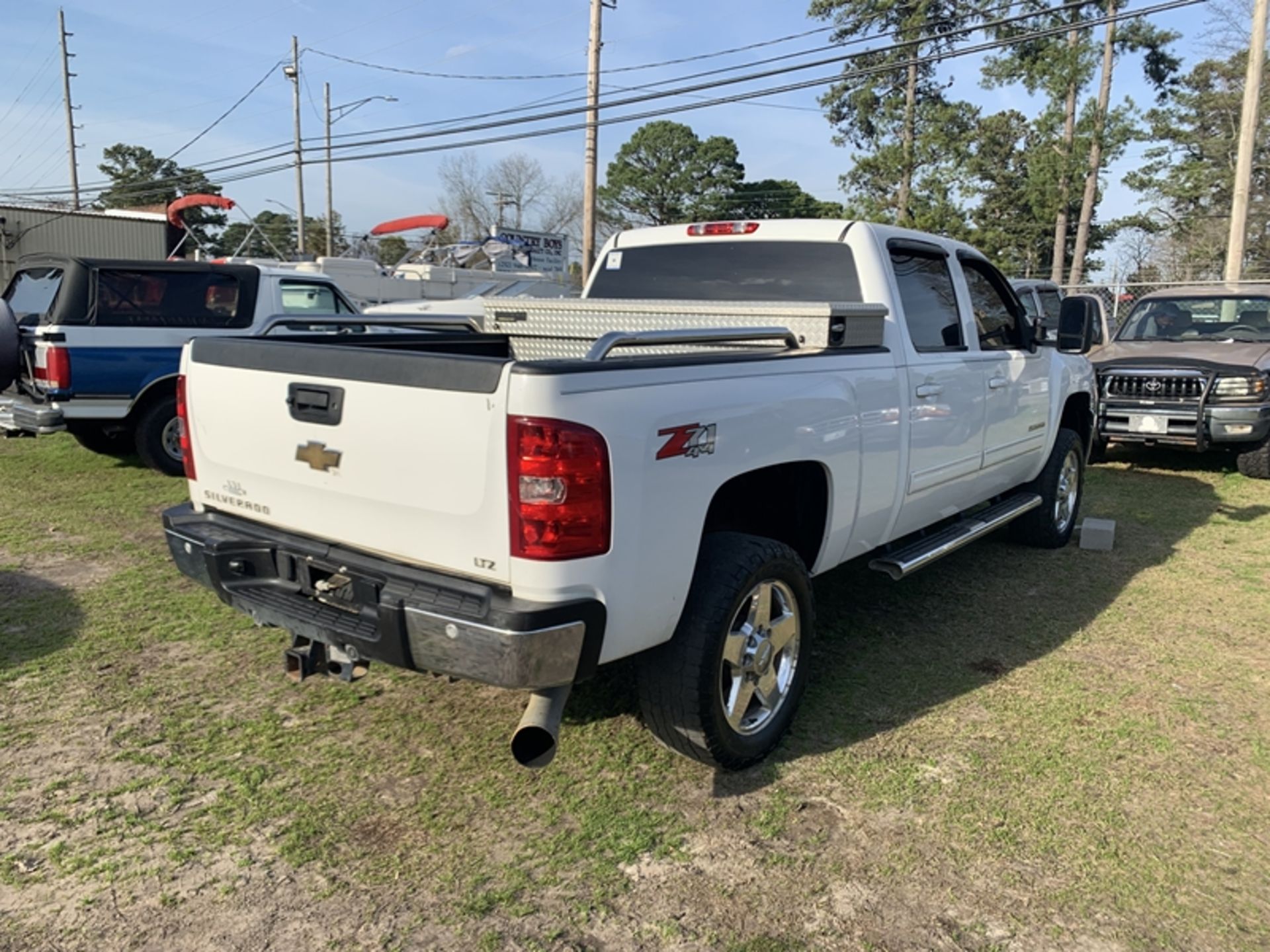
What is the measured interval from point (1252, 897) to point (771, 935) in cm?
145

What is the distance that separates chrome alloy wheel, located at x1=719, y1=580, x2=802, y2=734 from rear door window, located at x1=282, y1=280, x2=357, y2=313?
6.82 m

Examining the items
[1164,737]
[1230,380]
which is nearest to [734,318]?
[1164,737]

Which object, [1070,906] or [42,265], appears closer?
[1070,906]

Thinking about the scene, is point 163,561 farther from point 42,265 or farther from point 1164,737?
point 1164,737

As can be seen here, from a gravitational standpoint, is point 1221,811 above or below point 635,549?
below

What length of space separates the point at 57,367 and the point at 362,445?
6.04 meters

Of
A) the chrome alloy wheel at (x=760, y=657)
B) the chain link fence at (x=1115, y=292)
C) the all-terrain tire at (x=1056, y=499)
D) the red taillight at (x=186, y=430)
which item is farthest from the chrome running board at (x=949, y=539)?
the chain link fence at (x=1115, y=292)

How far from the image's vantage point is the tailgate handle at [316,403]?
2955 millimetres

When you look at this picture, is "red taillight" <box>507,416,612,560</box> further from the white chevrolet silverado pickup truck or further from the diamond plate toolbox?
the diamond plate toolbox

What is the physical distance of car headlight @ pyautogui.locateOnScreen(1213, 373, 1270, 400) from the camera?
842 cm

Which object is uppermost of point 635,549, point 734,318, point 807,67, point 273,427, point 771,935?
point 807,67

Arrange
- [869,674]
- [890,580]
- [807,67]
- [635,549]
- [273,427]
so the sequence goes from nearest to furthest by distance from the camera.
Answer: [635,549]
[273,427]
[869,674]
[890,580]
[807,67]

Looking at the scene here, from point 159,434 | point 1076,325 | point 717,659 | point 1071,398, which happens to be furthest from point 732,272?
point 159,434

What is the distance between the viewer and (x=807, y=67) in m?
15.5
